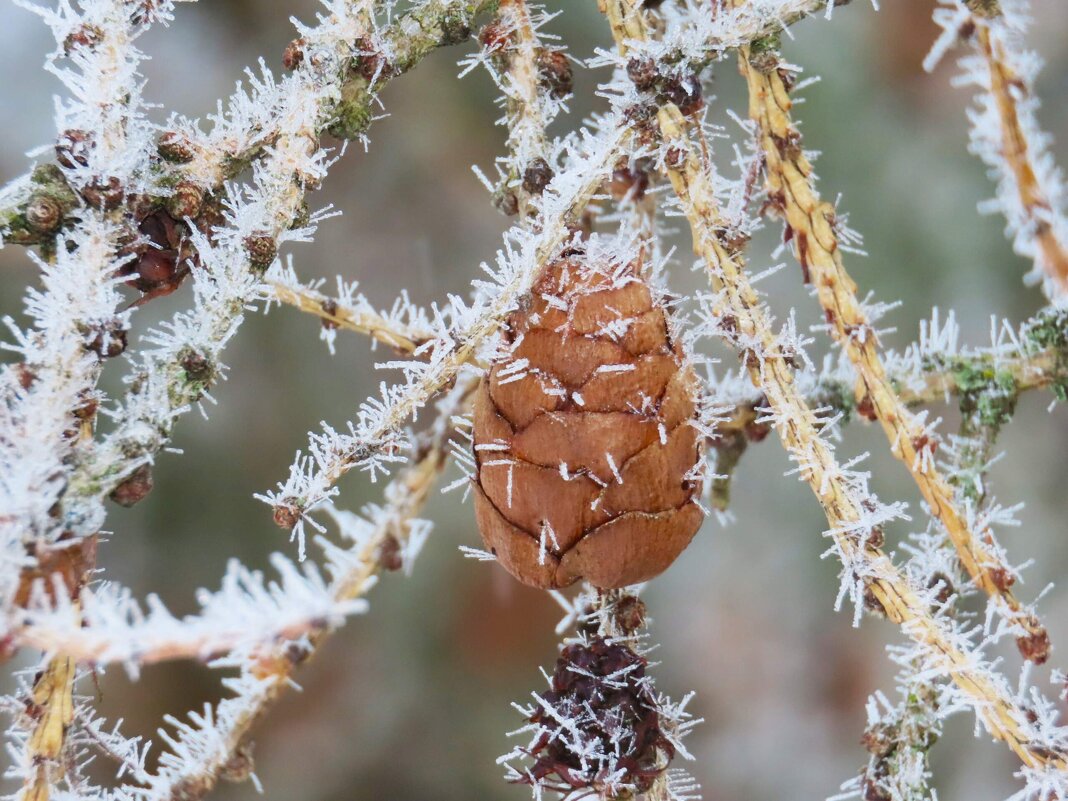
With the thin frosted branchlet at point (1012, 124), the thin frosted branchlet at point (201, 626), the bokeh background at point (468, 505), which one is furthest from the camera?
the bokeh background at point (468, 505)

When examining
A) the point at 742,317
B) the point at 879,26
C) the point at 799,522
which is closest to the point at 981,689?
the point at 742,317

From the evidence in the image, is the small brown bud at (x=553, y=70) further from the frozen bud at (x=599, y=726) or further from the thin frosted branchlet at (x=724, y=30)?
the frozen bud at (x=599, y=726)

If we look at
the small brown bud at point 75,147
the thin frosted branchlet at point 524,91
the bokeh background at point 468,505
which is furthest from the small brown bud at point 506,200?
the bokeh background at point 468,505

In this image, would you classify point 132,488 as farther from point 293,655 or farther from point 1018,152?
point 1018,152

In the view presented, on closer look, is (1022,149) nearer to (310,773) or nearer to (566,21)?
(566,21)

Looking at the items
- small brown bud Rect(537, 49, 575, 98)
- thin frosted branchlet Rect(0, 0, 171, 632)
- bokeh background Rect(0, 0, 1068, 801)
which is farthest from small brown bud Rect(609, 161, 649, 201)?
bokeh background Rect(0, 0, 1068, 801)
